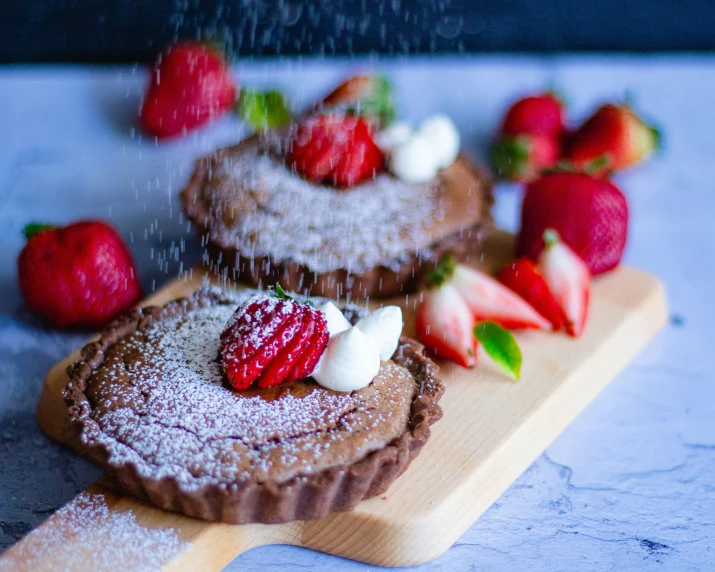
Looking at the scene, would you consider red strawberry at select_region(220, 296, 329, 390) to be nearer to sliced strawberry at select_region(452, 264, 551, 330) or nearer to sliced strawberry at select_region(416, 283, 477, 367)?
sliced strawberry at select_region(416, 283, 477, 367)

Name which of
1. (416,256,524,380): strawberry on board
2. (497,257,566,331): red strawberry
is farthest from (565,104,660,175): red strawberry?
(416,256,524,380): strawberry on board

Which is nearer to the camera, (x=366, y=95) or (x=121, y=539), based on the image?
(x=121, y=539)

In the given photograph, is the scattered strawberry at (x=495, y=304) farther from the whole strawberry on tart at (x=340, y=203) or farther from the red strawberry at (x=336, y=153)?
the red strawberry at (x=336, y=153)

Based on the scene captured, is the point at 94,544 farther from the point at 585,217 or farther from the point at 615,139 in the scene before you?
the point at 615,139

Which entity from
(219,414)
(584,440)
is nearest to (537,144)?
(584,440)

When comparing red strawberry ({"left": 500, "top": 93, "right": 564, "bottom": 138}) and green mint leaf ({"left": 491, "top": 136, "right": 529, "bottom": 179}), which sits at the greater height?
red strawberry ({"left": 500, "top": 93, "right": 564, "bottom": 138})

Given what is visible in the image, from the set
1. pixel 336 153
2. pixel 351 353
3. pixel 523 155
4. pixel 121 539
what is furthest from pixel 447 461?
pixel 523 155
